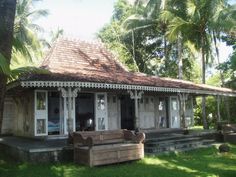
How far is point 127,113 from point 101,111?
449cm

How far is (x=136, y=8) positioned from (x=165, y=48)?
553 cm

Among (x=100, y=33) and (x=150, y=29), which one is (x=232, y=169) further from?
(x=100, y=33)

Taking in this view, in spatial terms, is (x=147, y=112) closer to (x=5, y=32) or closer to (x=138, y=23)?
(x=5, y=32)

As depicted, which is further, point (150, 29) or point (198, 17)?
point (150, 29)

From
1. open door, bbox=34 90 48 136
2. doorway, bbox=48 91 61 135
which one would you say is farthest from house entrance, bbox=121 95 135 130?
open door, bbox=34 90 48 136

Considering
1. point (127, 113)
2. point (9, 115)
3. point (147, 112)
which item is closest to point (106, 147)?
point (147, 112)

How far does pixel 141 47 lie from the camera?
129 ft

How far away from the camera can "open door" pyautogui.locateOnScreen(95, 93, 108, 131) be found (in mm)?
17719

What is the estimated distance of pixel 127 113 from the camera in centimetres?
2212

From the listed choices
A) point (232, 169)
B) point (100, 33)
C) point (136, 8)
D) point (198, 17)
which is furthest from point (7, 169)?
point (100, 33)

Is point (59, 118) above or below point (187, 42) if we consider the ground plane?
below

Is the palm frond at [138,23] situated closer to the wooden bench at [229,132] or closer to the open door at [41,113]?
the wooden bench at [229,132]

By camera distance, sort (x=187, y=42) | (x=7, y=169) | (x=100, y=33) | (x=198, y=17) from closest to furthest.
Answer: (x=7, y=169) < (x=198, y=17) < (x=187, y=42) < (x=100, y=33)

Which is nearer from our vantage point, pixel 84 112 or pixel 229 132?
pixel 229 132
